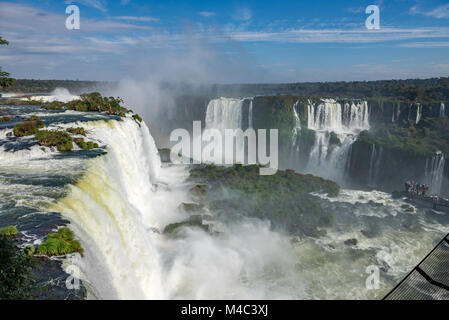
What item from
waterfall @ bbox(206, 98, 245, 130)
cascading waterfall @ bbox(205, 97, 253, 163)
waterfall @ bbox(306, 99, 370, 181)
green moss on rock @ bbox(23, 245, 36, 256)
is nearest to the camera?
green moss on rock @ bbox(23, 245, 36, 256)

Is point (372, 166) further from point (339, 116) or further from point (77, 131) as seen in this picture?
point (77, 131)

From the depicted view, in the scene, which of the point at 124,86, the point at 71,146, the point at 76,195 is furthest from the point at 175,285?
the point at 124,86

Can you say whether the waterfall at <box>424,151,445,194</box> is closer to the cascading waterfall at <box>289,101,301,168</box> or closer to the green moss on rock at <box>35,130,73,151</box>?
the cascading waterfall at <box>289,101,301,168</box>

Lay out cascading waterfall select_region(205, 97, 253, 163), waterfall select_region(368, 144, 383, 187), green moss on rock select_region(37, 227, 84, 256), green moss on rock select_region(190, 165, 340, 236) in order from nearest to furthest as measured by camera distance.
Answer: green moss on rock select_region(37, 227, 84, 256) → green moss on rock select_region(190, 165, 340, 236) → waterfall select_region(368, 144, 383, 187) → cascading waterfall select_region(205, 97, 253, 163)

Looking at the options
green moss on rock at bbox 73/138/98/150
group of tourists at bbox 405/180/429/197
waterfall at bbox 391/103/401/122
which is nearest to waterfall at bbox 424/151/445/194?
group of tourists at bbox 405/180/429/197

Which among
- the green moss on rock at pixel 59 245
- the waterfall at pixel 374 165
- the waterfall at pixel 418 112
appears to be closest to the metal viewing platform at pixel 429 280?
the green moss on rock at pixel 59 245

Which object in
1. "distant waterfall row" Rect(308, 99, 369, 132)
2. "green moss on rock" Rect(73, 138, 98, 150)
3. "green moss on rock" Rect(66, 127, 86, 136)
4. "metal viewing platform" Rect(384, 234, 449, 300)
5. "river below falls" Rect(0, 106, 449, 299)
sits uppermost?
"distant waterfall row" Rect(308, 99, 369, 132)
